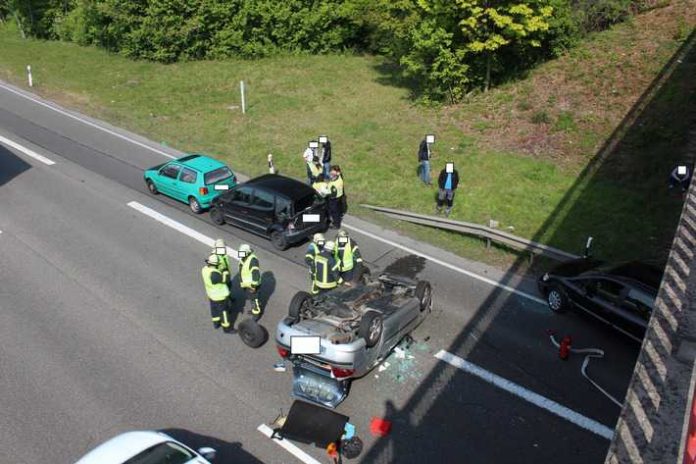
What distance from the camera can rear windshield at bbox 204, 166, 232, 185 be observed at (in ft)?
51.8

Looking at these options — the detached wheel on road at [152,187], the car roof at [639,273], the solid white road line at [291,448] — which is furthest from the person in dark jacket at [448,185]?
the solid white road line at [291,448]

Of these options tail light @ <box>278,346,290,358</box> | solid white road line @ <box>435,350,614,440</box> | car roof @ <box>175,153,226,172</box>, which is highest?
car roof @ <box>175,153,226,172</box>

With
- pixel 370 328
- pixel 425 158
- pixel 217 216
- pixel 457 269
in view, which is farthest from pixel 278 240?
pixel 425 158

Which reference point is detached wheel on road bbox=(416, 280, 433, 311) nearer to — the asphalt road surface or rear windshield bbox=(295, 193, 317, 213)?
the asphalt road surface

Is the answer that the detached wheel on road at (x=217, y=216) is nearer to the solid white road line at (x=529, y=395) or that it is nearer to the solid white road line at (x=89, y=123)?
the solid white road line at (x=89, y=123)

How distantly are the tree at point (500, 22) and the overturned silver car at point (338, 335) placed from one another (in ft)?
48.5

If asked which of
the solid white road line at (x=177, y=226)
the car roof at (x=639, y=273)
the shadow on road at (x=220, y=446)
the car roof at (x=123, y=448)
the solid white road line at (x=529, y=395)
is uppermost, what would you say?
the car roof at (x=639, y=273)

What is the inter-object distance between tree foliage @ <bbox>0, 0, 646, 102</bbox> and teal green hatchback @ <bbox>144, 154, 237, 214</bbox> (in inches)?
434

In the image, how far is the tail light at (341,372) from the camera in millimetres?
8500

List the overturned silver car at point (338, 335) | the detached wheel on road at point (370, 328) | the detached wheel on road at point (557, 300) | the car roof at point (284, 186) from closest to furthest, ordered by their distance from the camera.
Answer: the overturned silver car at point (338, 335), the detached wheel on road at point (370, 328), the detached wheel on road at point (557, 300), the car roof at point (284, 186)

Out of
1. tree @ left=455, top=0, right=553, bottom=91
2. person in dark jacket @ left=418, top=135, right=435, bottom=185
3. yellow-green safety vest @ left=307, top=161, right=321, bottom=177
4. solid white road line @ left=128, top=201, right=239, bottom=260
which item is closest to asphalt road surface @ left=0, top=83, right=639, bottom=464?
solid white road line @ left=128, top=201, right=239, bottom=260

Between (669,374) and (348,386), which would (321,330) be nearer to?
(348,386)

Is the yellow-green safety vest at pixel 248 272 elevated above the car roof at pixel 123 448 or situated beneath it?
elevated above

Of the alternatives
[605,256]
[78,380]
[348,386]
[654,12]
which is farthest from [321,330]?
[654,12]
